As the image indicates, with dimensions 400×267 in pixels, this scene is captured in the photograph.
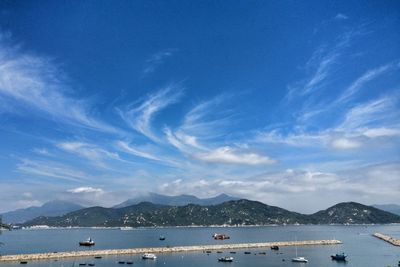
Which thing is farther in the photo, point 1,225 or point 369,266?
point 369,266

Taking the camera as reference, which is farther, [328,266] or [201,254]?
[201,254]

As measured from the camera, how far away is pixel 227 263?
108 meters

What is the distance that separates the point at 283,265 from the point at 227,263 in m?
14.9

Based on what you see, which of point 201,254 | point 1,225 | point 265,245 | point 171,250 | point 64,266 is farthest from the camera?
point 265,245

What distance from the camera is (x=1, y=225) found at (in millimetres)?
52969

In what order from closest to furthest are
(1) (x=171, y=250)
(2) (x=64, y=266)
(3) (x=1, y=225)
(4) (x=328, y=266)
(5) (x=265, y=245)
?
(3) (x=1, y=225) → (2) (x=64, y=266) → (4) (x=328, y=266) → (1) (x=171, y=250) → (5) (x=265, y=245)

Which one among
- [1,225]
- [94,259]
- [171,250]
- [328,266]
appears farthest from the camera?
[171,250]

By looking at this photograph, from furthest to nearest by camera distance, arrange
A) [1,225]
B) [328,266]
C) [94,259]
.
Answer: [94,259]
[328,266]
[1,225]

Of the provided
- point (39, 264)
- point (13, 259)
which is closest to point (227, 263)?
point (39, 264)

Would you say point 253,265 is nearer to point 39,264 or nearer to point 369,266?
point 369,266

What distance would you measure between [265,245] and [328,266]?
54066 millimetres

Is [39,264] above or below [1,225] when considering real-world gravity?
below

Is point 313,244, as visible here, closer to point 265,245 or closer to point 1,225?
point 265,245

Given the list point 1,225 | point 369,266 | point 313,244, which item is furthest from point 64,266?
point 313,244
